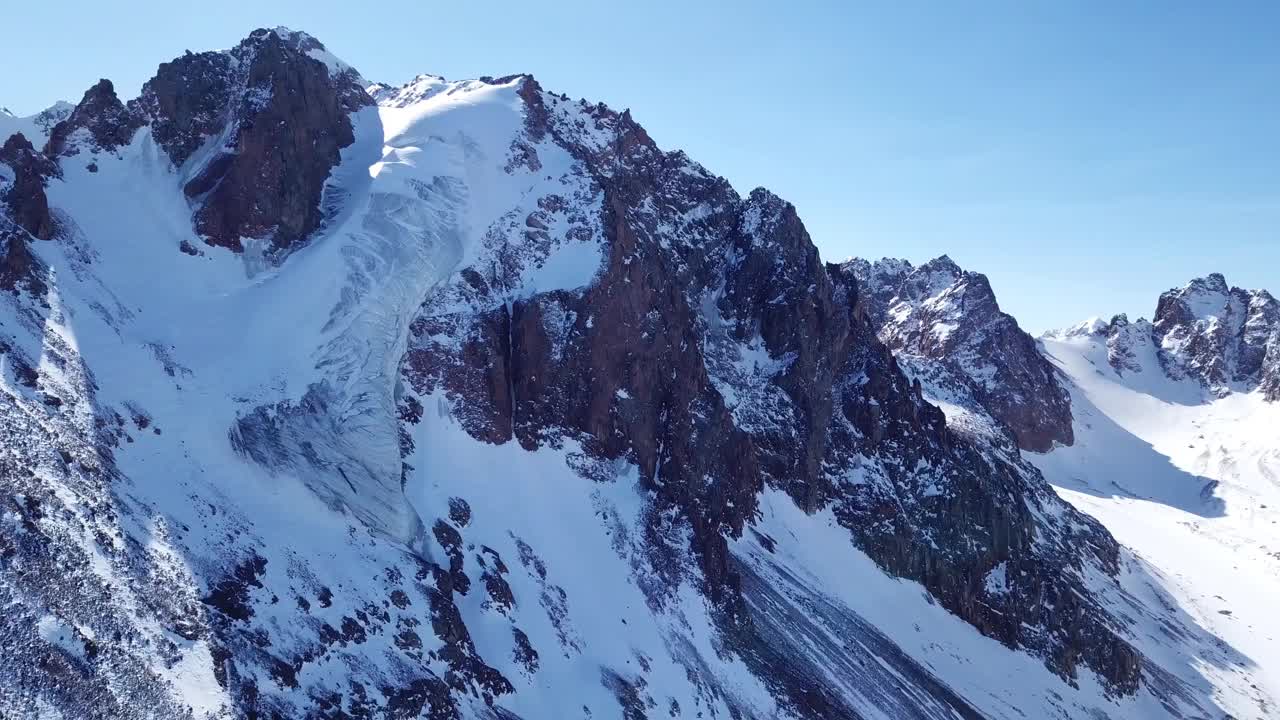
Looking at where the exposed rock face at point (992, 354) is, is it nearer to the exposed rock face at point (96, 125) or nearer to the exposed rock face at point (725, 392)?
the exposed rock face at point (725, 392)

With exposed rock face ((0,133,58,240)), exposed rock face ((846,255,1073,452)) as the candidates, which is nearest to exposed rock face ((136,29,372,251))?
exposed rock face ((0,133,58,240))

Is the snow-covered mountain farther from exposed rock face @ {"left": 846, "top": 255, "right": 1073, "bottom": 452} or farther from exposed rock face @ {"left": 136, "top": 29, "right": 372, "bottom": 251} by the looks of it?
exposed rock face @ {"left": 846, "top": 255, "right": 1073, "bottom": 452}

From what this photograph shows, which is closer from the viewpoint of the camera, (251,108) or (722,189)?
(251,108)

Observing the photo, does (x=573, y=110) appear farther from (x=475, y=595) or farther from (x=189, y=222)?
(x=475, y=595)

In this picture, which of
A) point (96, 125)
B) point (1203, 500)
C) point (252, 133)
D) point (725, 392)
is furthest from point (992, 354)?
point (96, 125)

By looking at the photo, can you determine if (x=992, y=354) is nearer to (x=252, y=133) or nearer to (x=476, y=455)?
(x=476, y=455)

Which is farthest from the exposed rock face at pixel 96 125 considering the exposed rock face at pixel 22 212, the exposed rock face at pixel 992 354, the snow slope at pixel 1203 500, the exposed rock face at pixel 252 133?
the exposed rock face at pixel 992 354

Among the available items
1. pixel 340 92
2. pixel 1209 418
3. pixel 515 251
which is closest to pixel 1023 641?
pixel 515 251
